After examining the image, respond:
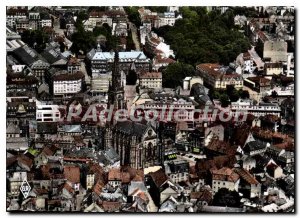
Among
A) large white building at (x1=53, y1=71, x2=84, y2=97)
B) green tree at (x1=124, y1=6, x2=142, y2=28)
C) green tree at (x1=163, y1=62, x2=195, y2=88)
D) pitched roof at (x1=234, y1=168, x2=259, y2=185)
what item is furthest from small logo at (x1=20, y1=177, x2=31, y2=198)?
pitched roof at (x1=234, y1=168, x2=259, y2=185)

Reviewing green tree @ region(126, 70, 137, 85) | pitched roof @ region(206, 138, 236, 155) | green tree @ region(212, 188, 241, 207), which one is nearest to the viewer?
green tree @ region(212, 188, 241, 207)

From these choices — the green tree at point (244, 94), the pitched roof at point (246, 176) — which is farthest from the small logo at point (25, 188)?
the green tree at point (244, 94)

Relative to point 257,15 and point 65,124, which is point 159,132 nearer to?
point 65,124

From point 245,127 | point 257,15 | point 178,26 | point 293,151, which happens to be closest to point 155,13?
point 178,26

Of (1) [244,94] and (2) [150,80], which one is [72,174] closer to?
(2) [150,80]

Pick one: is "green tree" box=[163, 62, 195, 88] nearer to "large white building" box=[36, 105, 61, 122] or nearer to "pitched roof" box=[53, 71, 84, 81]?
"pitched roof" box=[53, 71, 84, 81]
